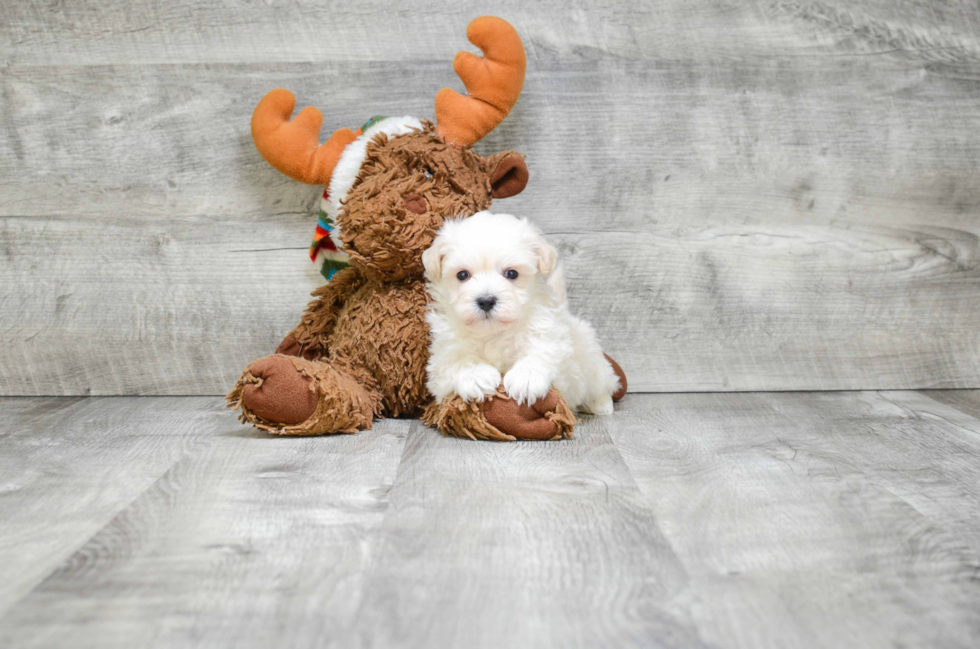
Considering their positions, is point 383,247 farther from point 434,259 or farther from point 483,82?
point 483,82

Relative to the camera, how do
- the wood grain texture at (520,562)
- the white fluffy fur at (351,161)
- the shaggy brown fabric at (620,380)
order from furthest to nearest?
1. the shaggy brown fabric at (620,380)
2. the white fluffy fur at (351,161)
3. the wood grain texture at (520,562)

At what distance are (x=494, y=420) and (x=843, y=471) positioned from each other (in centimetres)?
46

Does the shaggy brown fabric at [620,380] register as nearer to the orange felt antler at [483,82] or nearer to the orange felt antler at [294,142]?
the orange felt antler at [483,82]

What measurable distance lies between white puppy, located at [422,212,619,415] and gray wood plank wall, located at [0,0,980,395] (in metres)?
0.34

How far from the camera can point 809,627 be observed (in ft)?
1.92

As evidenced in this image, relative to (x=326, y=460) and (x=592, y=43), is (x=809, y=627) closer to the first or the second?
(x=326, y=460)

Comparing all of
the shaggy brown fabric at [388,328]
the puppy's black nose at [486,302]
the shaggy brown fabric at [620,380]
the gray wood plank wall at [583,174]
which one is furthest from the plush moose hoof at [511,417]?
the gray wood plank wall at [583,174]

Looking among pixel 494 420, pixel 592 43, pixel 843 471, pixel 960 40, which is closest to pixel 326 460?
pixel 494 420

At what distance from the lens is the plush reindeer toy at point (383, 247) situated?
108 centimetres

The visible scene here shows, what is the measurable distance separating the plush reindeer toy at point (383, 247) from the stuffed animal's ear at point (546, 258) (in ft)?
0.50

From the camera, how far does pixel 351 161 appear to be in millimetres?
1215

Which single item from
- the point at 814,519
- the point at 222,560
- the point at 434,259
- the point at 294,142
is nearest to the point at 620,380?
the point at 434,259

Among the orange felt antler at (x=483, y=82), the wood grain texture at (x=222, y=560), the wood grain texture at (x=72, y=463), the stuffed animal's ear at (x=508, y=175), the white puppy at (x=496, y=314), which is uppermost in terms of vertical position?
the orange felt antler at (x=483, y=82)

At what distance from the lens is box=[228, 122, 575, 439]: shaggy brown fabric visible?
108 cm
